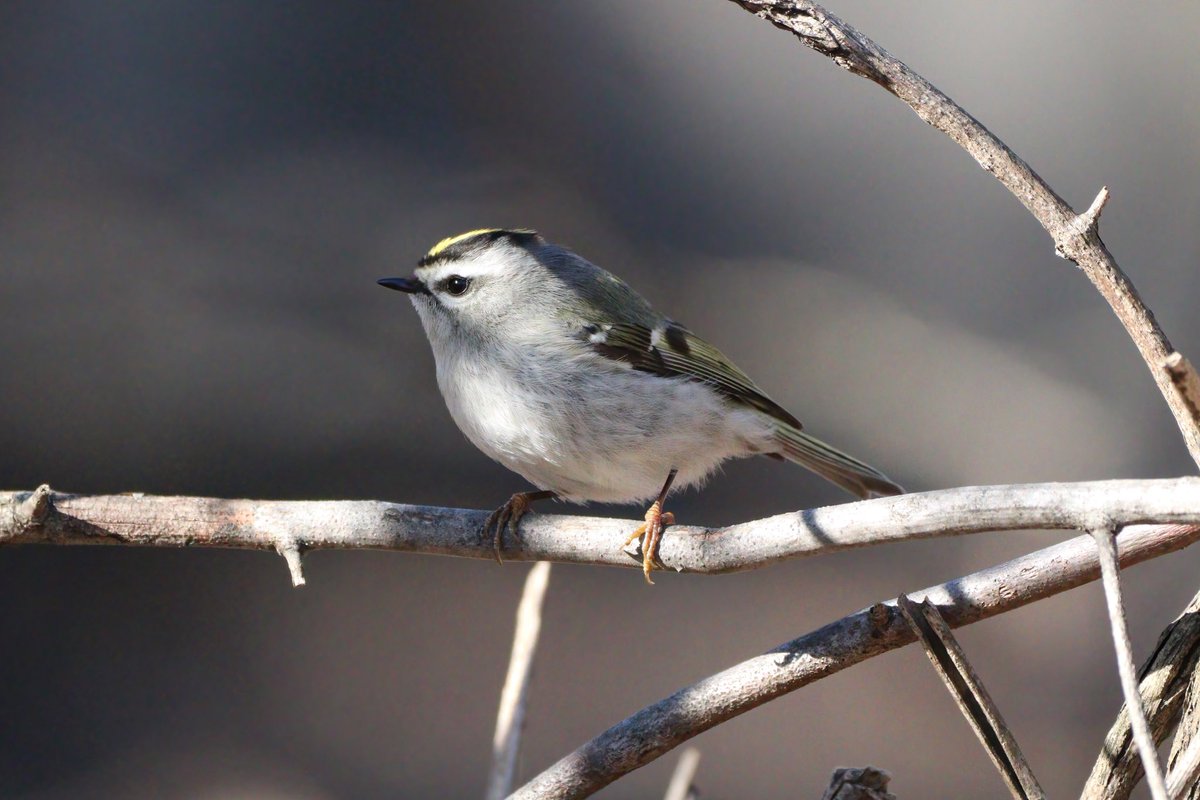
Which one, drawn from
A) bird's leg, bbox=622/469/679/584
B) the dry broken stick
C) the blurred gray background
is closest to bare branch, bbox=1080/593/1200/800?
the dry broken stick

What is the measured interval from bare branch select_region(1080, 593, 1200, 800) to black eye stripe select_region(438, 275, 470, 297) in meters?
1.29

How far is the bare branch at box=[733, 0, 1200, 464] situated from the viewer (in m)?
0.85

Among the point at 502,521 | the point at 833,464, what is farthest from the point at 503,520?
the point at 833,464

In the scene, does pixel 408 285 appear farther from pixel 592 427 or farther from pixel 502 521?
pixel 502 521

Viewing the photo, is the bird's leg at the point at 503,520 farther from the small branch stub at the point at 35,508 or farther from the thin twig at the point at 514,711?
the small branch stub at the point at 35,508

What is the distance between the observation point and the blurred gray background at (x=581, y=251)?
2.63 meters

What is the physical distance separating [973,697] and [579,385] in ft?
3.09

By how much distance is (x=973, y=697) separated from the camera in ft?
2.97

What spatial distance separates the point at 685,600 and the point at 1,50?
2184 mm

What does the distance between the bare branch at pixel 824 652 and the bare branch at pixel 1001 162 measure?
0.18m

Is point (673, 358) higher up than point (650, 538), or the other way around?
point (673, 358)

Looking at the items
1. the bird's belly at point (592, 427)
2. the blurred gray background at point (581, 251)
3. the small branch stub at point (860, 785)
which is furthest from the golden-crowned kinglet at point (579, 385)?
the blurred gray background at point (581, 251)

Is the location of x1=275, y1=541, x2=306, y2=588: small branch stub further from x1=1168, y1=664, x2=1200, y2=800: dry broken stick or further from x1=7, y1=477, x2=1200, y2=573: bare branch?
x1=1168, y1=664, x2=1200, y2=800: dry broken stick

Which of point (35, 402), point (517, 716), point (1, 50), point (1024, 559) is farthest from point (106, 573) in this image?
point (1024, 559)
